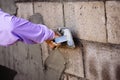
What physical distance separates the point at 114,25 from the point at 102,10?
9.3 inches

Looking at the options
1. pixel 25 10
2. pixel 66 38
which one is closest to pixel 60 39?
pixel 66 38

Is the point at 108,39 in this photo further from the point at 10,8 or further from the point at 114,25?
the point at 10,8

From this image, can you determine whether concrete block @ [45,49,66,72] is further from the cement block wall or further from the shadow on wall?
the shadow on wall

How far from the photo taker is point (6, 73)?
5430mm

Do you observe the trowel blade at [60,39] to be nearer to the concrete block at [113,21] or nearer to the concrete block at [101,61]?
the concrete block at [101,61]

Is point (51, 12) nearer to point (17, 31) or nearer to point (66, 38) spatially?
point (66, 38)

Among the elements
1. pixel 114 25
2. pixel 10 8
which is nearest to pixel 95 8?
pixel 114 25

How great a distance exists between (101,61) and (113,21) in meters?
0.54

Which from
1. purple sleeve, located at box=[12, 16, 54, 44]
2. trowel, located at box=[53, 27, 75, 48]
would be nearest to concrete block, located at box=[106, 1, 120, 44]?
trowel, located at box=[53, 27, 75, 48]

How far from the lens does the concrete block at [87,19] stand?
3.06 meters

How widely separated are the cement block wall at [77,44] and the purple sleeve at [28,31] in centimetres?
49

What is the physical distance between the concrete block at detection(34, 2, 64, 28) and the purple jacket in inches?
26.3

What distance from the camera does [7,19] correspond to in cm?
267

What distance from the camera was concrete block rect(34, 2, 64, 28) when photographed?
3.70 meters
